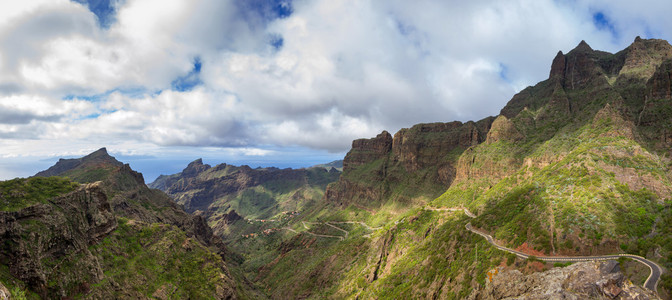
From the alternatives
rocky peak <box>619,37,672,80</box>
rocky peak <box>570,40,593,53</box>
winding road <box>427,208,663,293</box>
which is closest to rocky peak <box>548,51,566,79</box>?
rocky peak <box>570,40,593,53</box>

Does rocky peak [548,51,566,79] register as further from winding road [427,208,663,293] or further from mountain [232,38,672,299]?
winding road [427,208,663,293]

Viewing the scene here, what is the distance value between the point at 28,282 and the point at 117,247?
73.1 feet

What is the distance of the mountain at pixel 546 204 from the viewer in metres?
44.8

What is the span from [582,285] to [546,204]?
132ft

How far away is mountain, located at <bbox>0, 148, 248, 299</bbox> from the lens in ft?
130

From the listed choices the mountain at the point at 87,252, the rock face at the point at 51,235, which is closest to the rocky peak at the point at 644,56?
the mountain at the point at 87,252

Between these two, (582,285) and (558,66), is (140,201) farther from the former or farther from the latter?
(558,66)

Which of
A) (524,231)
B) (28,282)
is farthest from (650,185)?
(28,282)

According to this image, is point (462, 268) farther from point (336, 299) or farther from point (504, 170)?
point (504, 170)

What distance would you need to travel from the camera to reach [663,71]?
8031 cm

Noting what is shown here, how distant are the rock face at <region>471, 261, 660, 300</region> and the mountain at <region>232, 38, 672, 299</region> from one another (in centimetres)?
24

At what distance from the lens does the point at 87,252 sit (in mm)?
50094

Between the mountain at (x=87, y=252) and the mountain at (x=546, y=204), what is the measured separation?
5579 centimetres

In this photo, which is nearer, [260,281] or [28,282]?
[28,282]
